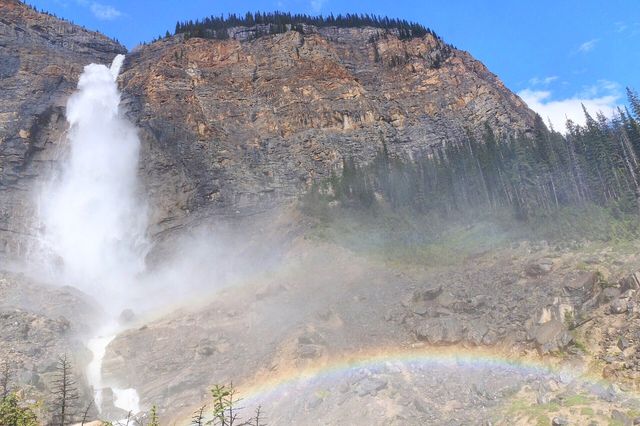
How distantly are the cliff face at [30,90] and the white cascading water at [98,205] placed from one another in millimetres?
2212

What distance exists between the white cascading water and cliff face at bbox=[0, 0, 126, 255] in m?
2.21

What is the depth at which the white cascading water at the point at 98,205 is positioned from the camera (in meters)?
55.8

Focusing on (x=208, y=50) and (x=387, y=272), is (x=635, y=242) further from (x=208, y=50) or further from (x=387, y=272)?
(x=208, y=50)

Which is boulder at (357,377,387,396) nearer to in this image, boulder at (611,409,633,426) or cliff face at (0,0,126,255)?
boulder at (611,409,633,426)

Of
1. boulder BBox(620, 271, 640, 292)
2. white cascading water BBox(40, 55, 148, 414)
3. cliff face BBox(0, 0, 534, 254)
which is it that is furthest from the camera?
cliff face BBox(0, 0, 534, 254)

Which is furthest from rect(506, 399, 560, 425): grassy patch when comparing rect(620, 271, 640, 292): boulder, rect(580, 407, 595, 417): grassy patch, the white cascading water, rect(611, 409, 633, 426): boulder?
the white cascading water

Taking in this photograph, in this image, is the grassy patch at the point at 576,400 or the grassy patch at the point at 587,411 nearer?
the grassy patch at the point at 587,411

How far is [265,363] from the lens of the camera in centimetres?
2848

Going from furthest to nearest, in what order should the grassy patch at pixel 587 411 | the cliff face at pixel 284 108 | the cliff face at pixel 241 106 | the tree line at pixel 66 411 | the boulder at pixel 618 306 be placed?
the cliff face at pixel 284 108, the cliff face at pixel 241 106, the boulder at pixel 618 306, the grassy patch at pixel 587 411, the tree line at pixel 66 411

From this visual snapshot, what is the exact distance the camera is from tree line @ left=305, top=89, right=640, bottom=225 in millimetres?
47438

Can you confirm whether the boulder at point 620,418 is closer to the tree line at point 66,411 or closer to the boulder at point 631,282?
the boulder at point 631,282

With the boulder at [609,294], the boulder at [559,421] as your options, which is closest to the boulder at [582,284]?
the boulder at [609,294]

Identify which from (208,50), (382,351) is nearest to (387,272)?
(382,351)

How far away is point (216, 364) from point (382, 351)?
10384mm
